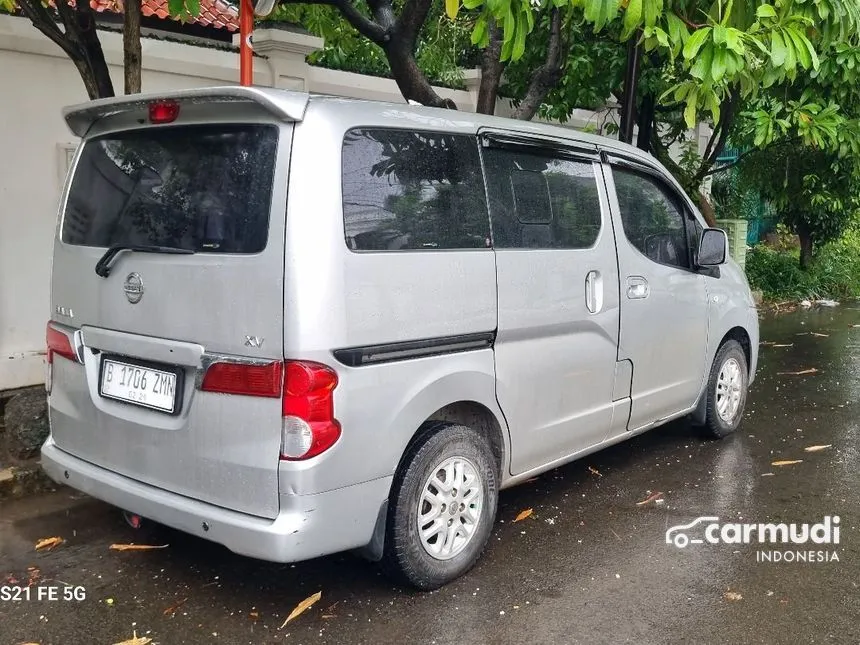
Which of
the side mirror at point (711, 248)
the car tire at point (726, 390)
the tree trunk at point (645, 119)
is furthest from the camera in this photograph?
the tree trunk at point (645, 119)

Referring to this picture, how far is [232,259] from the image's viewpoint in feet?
9.86

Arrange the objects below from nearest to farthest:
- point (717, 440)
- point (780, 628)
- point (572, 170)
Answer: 1. point (780, 628)
2. point (572, 170)
3. point (717, 440)

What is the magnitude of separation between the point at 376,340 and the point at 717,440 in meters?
3.57

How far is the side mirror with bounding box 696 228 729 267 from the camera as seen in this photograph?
16.7ft

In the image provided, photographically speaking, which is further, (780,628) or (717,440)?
(717,440)

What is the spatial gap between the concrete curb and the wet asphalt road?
9 centimetres

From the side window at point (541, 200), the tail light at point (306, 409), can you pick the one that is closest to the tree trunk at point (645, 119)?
the side window at point (541, 200)

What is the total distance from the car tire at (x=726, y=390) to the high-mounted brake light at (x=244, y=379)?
353 cm

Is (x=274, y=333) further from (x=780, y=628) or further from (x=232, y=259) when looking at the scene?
(x=780, y=628)

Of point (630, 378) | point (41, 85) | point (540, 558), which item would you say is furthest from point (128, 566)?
point (41, 85)

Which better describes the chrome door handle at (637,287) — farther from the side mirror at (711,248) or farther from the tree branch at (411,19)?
the tree branch at (411,19)

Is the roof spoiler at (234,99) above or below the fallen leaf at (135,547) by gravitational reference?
above

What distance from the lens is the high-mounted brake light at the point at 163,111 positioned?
3234mm

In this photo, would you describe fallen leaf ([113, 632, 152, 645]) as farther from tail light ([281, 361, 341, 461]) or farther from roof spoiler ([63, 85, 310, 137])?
roof spoiler ([63, 85, 310, 137])
